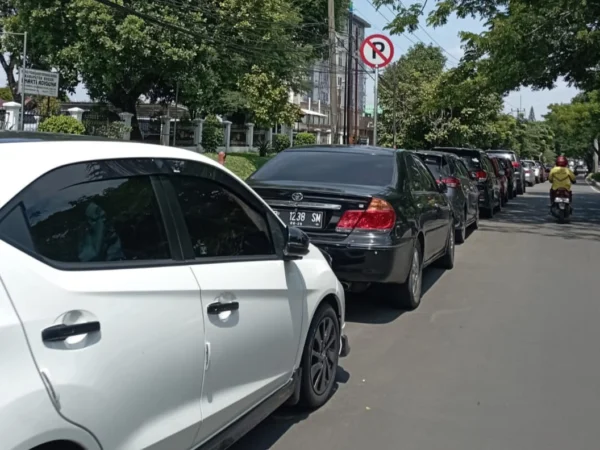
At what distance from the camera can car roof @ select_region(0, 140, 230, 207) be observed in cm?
251

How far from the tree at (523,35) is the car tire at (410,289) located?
40.3 feet

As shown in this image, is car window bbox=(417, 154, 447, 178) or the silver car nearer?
car window bbox=(417, 154, 447, 178)

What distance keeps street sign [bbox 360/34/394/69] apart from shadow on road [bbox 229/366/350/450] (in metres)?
10.8

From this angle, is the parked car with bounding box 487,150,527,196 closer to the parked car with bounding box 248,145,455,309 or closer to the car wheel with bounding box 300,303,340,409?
the parked car with bounding box 248,145,455,309

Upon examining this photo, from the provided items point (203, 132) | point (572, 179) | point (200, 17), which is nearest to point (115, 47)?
point (200, 17)

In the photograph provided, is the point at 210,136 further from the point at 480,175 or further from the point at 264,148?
the point at 480,175

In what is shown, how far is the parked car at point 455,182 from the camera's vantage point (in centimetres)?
1266

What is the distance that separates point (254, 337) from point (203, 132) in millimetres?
32099

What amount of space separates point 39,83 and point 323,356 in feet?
54.6

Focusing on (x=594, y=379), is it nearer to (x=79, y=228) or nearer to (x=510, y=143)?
(x=79, y=228)

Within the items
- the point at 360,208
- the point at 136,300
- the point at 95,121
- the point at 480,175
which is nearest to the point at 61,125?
the point at 95,121

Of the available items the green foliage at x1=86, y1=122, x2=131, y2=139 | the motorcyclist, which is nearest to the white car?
the motorcyclist

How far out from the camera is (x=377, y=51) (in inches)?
569

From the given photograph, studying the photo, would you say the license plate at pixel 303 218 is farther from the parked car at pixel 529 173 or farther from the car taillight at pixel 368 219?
the parked car at pixel 529 173
